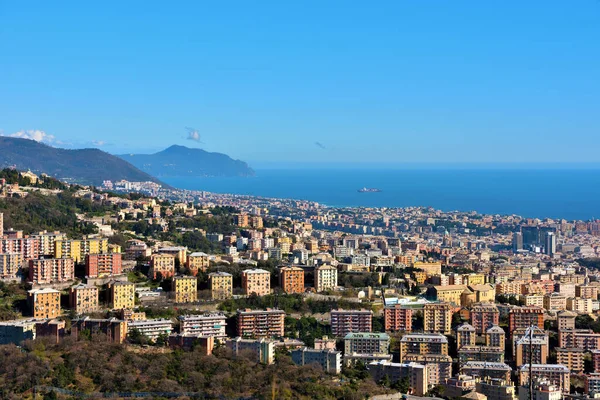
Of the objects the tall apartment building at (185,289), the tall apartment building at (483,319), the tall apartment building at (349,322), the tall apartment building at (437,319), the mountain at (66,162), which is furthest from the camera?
the mountain at (66,162)

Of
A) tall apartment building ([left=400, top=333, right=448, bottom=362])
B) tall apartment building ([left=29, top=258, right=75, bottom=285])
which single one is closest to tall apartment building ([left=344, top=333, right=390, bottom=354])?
tall apartment building ([left=400, top=333, right=448, bottom=362])

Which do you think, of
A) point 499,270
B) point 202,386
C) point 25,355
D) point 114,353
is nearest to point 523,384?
point 202,386

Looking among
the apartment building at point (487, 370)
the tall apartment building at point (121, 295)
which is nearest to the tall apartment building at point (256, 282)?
the tall apartment building at point (121, 295)

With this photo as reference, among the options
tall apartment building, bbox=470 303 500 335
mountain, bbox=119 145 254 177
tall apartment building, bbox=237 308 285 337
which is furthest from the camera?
mountain, bbox=119 145 254 177

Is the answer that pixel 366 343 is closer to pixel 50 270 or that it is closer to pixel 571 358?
pixel 571 358

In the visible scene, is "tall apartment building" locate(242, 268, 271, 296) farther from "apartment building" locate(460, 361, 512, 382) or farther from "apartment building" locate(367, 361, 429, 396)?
"apartment building" locate(460, 361, 512, 382)

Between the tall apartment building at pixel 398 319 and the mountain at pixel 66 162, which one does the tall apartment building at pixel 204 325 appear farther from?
the mountain at pixel 66 162
